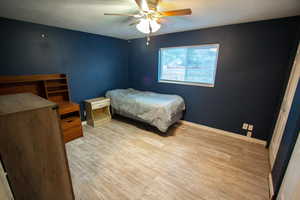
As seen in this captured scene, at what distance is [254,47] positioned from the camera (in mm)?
2406

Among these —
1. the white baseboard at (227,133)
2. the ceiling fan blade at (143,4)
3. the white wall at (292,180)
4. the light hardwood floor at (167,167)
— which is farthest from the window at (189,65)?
the white wall at (292,180)

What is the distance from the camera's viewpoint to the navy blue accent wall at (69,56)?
231cm

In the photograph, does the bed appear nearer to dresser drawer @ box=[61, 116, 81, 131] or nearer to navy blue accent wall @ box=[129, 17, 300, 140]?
navy blue accent wall @ box=[129, 17, 300, 140]

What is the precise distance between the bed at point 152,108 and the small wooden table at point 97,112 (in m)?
0.22

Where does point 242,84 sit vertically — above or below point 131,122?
above

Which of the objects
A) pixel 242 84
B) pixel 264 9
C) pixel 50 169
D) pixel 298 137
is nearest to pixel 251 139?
pixel 242 84

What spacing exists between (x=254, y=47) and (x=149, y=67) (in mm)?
2487

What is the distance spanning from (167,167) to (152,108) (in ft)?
3.97

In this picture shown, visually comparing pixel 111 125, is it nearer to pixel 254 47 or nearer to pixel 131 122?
pixel 131 122

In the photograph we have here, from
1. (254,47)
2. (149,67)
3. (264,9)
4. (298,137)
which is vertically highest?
(264,9)

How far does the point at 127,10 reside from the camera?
6.37 feet

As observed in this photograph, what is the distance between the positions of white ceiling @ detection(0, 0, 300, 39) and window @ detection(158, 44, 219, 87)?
27.7 inches

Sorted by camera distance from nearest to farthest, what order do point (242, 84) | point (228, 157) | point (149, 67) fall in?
point (228, 157)
point (242, 84)
point (149, 67)

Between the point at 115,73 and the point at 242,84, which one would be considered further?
the point at 115,73
